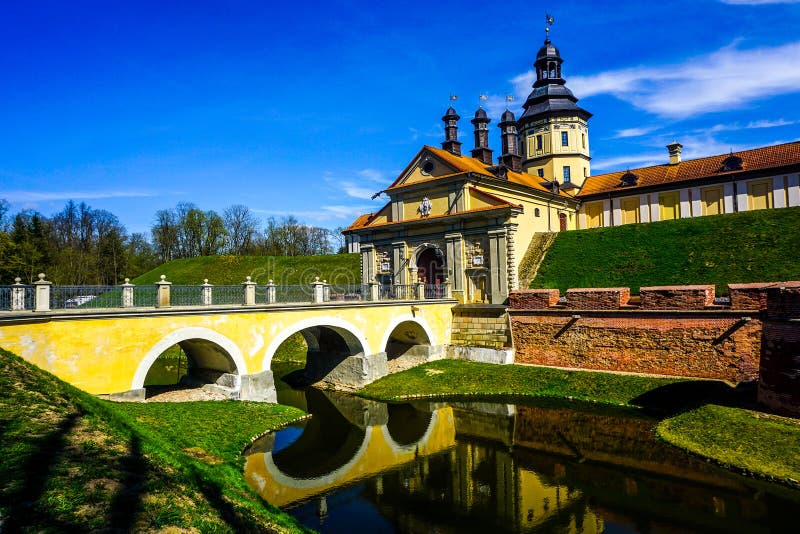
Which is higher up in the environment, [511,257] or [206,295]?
[511,257]

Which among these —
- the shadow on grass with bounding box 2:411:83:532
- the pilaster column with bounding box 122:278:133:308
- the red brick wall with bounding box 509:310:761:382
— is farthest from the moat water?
the pilaster column with bounding box 122:278:133:308

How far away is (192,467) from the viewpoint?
7.98m

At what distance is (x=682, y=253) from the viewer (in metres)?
21.6

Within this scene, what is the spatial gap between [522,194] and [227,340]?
Result: 61.8 feet

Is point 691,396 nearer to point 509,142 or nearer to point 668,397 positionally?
point 668,397

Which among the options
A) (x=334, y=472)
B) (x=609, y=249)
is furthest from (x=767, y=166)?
(x=334, y=472)

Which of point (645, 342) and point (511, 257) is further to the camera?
point (511, 257)

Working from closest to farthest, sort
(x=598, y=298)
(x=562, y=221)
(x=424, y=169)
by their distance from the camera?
(x=598, y=298) < (x=424, y=169) < (x=562, y=221)

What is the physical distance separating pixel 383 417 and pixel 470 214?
11.2 meters

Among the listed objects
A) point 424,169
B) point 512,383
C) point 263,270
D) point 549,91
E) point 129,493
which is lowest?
point 512,383

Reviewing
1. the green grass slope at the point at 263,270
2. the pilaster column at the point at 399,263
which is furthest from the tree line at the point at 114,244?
the pilaster column at the point at 399,263

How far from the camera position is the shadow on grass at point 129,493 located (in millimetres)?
4831

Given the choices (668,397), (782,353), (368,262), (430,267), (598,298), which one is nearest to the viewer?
(782,353)

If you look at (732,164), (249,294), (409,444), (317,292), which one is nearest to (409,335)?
(317,292)
